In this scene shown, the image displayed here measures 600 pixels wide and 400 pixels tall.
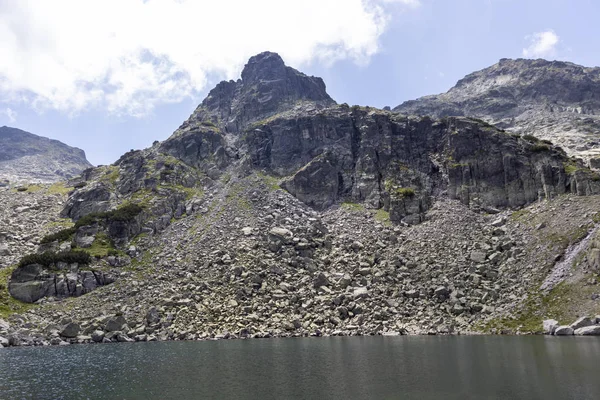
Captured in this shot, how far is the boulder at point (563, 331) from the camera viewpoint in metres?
62.1

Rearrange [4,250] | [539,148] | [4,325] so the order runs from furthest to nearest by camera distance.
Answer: [539,148] → [4,250] → [4,325]

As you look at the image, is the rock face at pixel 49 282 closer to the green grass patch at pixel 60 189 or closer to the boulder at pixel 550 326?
the green grass patch at pixel 60 189

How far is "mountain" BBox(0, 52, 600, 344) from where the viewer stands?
73.3 m

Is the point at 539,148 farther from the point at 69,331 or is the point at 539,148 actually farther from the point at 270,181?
the point at 69,331

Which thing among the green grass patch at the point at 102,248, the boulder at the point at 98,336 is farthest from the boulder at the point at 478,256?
the green grass patch at the point at 102,248

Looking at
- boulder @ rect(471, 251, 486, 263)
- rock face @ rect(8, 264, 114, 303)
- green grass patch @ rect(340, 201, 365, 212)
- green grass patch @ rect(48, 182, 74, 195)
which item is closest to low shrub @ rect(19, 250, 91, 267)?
rock face @ rect(8, 264, 114, 303)

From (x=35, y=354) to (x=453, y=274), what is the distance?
2923 inches

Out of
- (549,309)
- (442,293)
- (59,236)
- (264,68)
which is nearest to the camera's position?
(549,309)

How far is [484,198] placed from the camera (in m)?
108

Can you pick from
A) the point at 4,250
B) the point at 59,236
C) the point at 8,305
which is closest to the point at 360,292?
the point at 8,305

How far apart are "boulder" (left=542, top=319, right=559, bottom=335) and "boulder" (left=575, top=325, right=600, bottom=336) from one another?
10.4 ft

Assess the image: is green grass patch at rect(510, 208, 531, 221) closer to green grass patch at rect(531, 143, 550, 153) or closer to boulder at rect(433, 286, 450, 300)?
green grass patch at rect(531, 143, 550, 153)

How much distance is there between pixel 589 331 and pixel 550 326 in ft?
17.5

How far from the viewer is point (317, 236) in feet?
328
